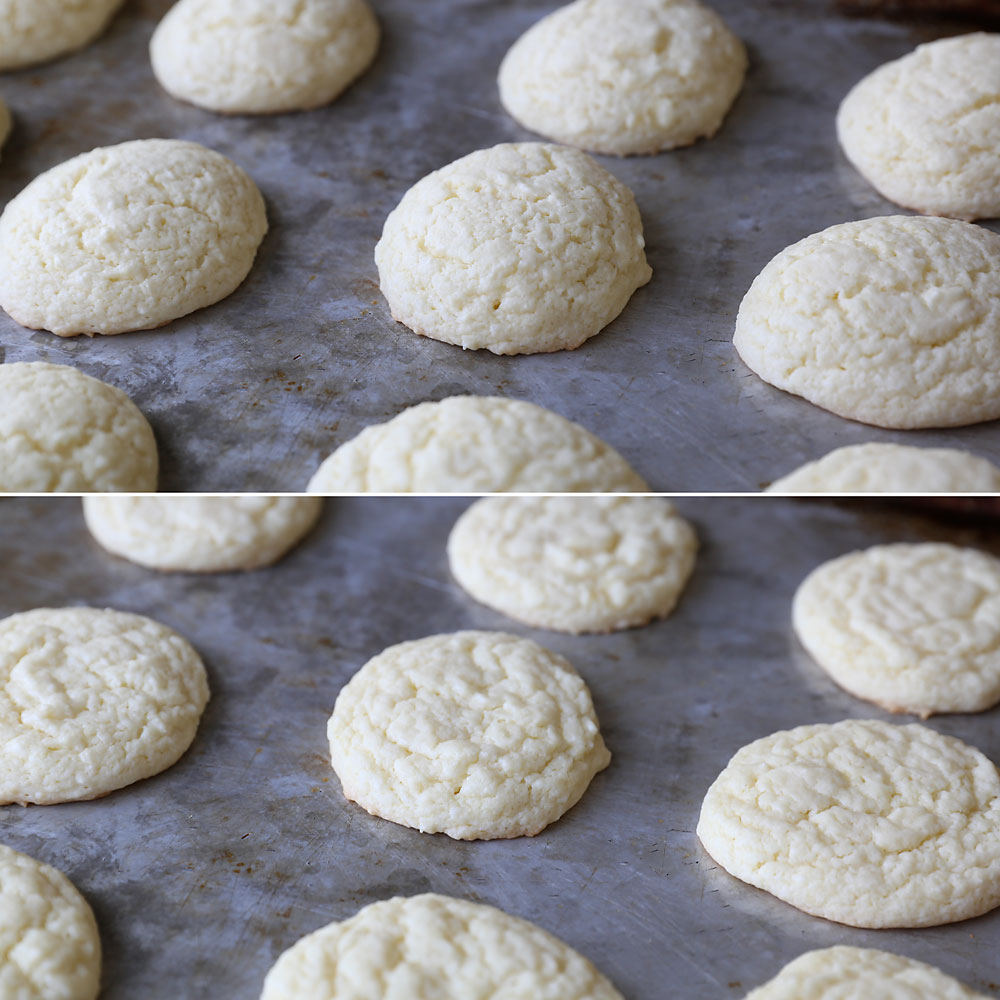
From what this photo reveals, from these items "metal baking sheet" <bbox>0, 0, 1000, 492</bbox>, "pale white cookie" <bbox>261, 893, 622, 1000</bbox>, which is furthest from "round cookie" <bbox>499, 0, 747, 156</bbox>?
"pale white cookie" <bbox>261, 893, 622, 1000</bbox>

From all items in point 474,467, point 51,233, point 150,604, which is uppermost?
point 51,233

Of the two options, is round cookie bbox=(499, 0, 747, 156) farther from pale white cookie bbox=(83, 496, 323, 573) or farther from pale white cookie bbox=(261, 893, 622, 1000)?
pale white cookie bbox=(261, 893, 622, 1000)

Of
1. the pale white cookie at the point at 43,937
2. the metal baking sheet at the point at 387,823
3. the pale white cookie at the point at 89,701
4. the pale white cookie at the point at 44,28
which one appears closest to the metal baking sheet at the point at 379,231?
the pale white cookie at the point at 44,28

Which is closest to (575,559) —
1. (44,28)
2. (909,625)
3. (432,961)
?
(909,625)

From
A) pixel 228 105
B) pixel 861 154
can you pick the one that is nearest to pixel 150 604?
pixel 228 105

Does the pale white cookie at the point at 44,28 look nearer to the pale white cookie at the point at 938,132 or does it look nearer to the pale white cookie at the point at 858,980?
the pale white cookie at the point at 938,132

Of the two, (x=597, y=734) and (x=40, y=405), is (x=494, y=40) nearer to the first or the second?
(x=40, y=405)

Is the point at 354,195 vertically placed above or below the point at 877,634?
above
